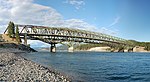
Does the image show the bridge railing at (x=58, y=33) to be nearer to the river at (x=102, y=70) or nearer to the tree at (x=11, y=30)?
the tree at (x=11, y=30)

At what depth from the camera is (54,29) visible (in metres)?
185

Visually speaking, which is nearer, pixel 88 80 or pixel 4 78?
pixel 4 78

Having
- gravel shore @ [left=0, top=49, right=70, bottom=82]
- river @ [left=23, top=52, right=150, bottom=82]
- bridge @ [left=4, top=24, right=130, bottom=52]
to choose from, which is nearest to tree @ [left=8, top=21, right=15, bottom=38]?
bridge @ [left=4, top=24, right=130, bottom=52]

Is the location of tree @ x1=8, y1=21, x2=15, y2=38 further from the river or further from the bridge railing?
the river

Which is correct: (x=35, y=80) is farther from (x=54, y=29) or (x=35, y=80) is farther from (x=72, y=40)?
(x=54, y=29)

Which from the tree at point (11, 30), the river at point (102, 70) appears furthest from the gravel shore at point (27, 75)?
the tree at point (11, 30)

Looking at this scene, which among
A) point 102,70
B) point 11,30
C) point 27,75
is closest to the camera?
point 27,75

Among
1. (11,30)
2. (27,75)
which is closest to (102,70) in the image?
(27,75)

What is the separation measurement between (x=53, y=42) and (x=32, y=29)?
18586mm

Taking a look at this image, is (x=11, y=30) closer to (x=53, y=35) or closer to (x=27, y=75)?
(x=53, y=35)

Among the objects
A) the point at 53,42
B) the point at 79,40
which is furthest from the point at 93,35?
the point at 53,42

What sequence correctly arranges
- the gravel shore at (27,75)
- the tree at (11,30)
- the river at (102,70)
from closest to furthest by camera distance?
the gravel shore at (27,75)
the river at (102,70)
the tree at (11,30)

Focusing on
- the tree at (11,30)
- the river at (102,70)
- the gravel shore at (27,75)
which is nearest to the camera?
the gravel shore at (27,75)

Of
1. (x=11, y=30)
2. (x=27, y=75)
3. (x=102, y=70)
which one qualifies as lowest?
(x=102, y=70)
